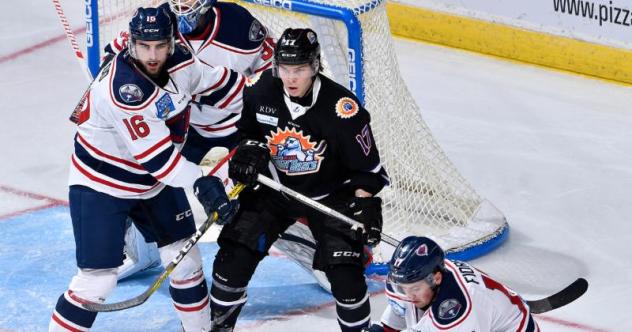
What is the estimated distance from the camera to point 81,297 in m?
4.67

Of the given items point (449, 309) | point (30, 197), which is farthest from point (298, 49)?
point (30, 197)

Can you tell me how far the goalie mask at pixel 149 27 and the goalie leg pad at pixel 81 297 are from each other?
2.45ft

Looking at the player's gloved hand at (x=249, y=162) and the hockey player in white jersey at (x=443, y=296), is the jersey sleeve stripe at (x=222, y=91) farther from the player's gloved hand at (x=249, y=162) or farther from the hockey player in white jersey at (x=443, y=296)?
the hockey player in white jersey at (x=443, y=296)

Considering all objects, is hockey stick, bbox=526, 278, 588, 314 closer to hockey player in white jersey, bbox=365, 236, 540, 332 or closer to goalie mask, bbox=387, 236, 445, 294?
hockey player in white jersey, bbox=365, 236, 540, 332

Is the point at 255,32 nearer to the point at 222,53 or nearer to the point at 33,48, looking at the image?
the point at 222,53

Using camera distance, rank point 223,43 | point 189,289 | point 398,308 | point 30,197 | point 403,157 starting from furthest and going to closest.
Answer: point 30,197
point 403,157
point 223,43
point 189,289
point 398,308

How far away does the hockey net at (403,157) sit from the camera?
5695mm

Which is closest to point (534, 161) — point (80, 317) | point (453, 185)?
point (453, 185)

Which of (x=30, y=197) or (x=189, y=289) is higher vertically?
(x=189, y=289)

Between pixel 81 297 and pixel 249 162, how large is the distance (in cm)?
73

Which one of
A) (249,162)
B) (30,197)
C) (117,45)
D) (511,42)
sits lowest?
(30,197)

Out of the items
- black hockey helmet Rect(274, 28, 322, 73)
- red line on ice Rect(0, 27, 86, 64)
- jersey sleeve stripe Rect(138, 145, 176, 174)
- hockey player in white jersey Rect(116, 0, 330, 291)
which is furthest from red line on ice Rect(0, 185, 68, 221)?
black hockey helmet Rect(274, 28, 322, 73)

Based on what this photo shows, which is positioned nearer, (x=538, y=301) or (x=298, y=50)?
(x=298, y=50)

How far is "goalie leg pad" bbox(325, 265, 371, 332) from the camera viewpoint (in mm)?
4559
